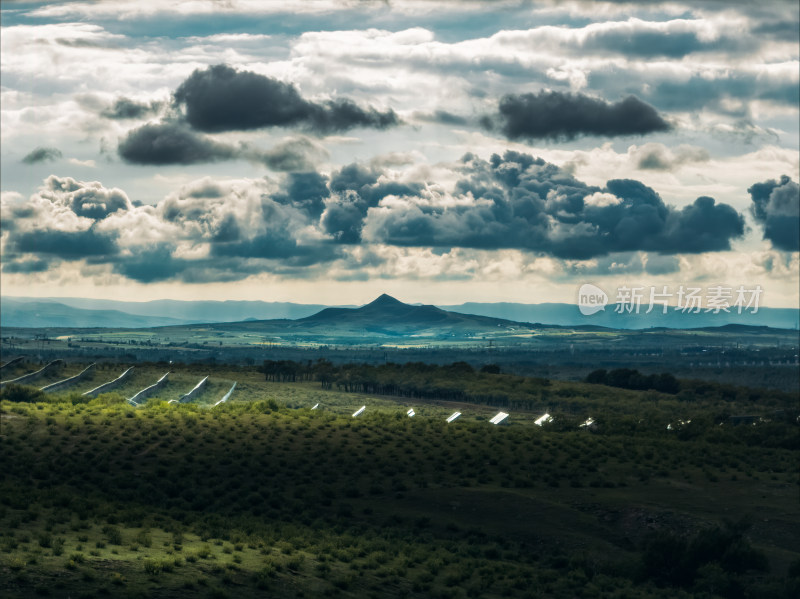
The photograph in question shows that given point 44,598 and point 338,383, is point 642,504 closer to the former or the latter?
point 44,598

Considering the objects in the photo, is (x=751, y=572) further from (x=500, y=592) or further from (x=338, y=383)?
(x=338, y=383)

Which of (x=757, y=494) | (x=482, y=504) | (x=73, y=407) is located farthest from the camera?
(x=73, y=407)

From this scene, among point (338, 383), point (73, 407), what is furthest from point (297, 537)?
point (338, 383)


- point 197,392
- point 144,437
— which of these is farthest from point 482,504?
point 197,392

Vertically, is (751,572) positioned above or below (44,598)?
below

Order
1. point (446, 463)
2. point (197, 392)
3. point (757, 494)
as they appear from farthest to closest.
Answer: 1. point (197, 392)
2. point (446, 463)
3. point (757, 494)

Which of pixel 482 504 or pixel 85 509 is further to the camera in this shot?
pixel 482 504
